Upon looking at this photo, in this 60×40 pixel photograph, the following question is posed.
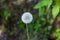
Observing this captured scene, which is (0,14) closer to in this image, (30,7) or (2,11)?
(2,11)

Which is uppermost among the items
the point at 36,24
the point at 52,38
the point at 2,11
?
the point at 2,11

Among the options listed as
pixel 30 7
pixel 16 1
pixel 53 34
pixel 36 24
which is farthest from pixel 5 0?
pixel 53 34

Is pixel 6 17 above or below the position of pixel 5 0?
below

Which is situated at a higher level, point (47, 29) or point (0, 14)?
point (0, 14)

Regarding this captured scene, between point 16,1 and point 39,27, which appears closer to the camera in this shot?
point 39,27

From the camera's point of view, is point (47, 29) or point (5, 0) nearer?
point (47, 29)

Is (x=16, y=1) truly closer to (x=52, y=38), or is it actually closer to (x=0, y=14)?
(x=0, y=14)

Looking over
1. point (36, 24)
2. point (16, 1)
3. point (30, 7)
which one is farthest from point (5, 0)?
point (36, 24)

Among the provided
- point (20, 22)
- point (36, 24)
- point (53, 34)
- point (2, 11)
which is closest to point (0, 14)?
point (2, 11)
